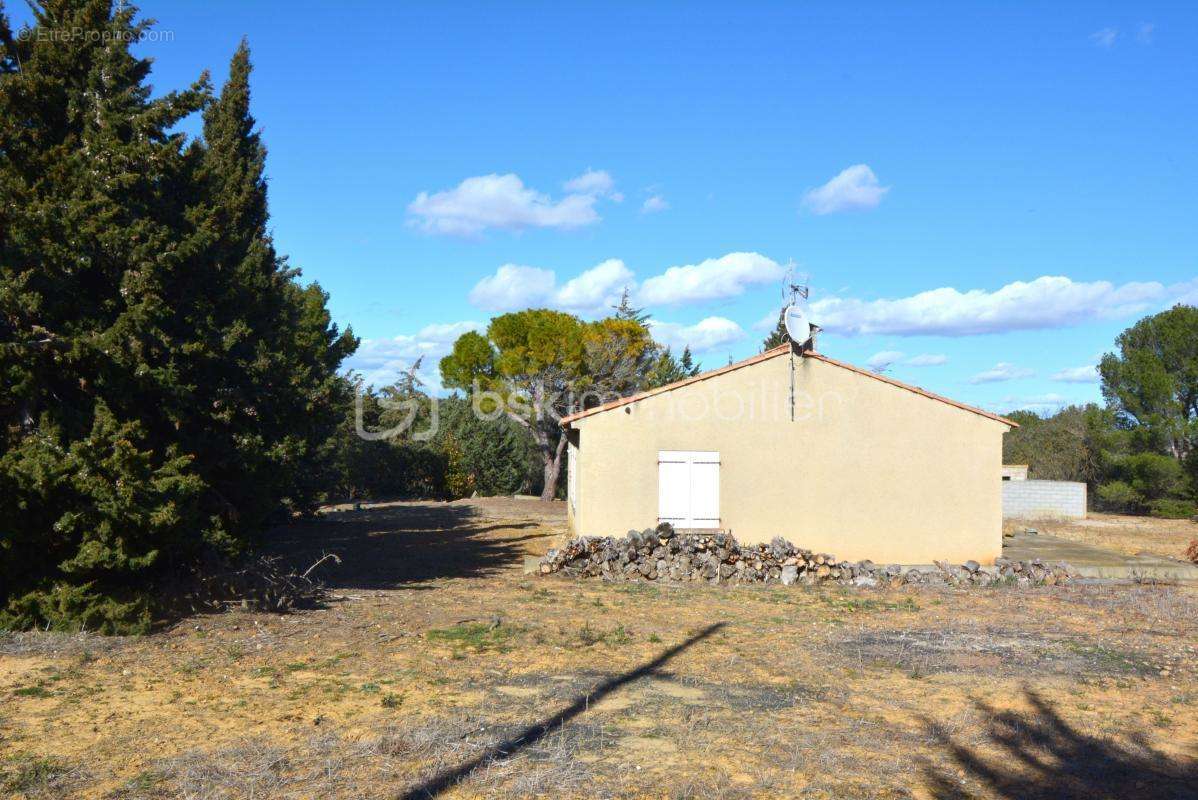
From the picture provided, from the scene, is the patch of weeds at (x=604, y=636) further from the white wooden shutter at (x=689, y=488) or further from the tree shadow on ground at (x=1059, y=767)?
the white wooden shutter at (x=689, y=488)

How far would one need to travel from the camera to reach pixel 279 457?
11742 millimetres

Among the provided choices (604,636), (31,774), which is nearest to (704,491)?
(604,636)

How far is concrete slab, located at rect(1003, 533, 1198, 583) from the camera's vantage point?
51.1ft

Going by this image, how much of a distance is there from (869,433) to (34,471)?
12.6 m

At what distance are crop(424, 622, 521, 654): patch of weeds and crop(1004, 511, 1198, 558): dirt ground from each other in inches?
583

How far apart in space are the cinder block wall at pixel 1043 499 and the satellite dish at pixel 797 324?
1732 centimetres

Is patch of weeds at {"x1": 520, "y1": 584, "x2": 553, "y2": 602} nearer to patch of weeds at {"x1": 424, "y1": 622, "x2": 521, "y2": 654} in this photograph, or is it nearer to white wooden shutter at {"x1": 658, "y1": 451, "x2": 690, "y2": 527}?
patch of weeds at {"x1": 424, "y1": 622, "x2": 521, "y2": 654}

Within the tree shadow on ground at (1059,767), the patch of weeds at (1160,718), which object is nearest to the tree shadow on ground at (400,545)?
the tree shadow on ground at (1059,767)

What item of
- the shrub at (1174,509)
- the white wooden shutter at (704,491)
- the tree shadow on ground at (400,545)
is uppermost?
the white wooden shutter at (704,491)

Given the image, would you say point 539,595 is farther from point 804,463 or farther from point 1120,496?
point 1120,496

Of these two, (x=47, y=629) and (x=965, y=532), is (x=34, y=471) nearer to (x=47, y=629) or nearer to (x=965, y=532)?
(x=47, y=629)

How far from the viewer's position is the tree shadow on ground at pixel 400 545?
51.9 ft

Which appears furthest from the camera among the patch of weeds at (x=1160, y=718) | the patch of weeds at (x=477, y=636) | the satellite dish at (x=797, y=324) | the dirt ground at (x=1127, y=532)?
the dirt ground at (x=1127, y=532)

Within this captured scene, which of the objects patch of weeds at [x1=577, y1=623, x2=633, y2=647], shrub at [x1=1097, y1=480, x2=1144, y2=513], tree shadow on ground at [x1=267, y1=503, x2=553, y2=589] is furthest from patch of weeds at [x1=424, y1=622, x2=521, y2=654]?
shrub at [x1=1097, y1=480, x2=1144, y2=513]
